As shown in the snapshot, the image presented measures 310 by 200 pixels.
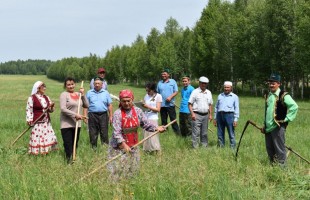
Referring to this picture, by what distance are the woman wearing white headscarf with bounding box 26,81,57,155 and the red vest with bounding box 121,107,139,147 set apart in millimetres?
3386

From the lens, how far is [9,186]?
5148 millimetres

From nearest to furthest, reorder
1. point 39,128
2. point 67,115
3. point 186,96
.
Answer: point 67,115 → point 39,128 → point 186,96

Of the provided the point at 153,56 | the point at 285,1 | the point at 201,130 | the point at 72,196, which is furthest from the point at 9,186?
the point at 153,56

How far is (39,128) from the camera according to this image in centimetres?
870

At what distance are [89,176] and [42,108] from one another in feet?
12.3

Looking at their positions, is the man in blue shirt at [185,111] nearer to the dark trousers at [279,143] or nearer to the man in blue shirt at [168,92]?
the man in blue shirt at [168,92]

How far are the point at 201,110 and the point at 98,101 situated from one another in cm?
278

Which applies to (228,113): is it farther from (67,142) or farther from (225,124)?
(67,142)

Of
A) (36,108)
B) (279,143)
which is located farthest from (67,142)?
(279,143)

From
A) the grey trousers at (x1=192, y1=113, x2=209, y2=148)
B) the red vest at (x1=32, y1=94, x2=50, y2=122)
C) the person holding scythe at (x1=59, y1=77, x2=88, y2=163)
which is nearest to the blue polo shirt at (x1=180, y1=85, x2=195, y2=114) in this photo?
the grey trousers at (x1=192, y1=113, x2=209, y2=148)

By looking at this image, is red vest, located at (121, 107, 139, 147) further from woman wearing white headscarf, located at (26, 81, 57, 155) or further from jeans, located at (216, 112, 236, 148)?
jeans, located at (216, 112, 236, 148)

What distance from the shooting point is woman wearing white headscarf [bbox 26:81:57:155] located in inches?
337

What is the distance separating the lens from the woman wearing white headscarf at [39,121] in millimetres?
8570

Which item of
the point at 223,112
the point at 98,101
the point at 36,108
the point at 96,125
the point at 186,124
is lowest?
the point at 186,124
